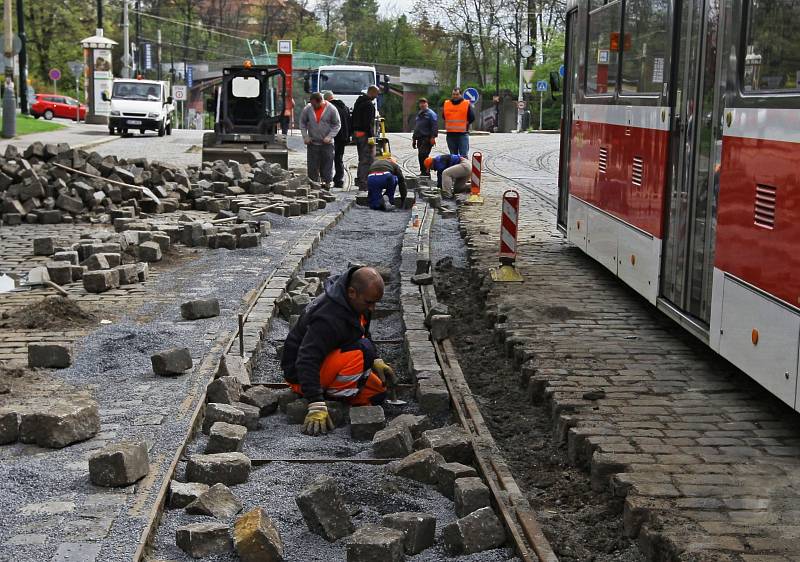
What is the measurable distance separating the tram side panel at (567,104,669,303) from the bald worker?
3.08 metres

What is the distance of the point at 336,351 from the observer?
24.1 ft

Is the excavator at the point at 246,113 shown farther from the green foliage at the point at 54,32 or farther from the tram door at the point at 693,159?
the green foliage at the point at 54,32

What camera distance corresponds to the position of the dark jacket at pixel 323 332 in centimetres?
711

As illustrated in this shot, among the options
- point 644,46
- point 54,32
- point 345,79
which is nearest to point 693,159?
point 644,46

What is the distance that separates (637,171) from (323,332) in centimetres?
423

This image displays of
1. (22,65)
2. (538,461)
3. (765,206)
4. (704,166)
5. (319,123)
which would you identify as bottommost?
(538,461)

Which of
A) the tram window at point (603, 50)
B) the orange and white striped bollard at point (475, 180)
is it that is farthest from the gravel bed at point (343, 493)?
the orange and white striped bollard at point (475, 180)

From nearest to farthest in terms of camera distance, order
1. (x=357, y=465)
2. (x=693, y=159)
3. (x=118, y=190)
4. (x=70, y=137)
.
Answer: (x=357, y=465), (x=693, y=159), (x=118, y=190), (x=70, y=137)

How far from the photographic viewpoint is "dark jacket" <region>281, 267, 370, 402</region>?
7.11 m

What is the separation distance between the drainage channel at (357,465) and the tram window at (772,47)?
264 cm

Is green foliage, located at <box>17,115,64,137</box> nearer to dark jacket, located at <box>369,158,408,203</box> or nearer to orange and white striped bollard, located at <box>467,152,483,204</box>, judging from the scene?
dark jacket, located at <box>369,158,408,203</box>

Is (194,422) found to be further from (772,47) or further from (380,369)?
(772,47)

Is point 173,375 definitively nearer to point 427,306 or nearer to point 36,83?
point 427,306

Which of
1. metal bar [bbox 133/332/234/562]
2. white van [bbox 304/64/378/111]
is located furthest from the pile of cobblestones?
white van [bbox 304/64/378/111]
